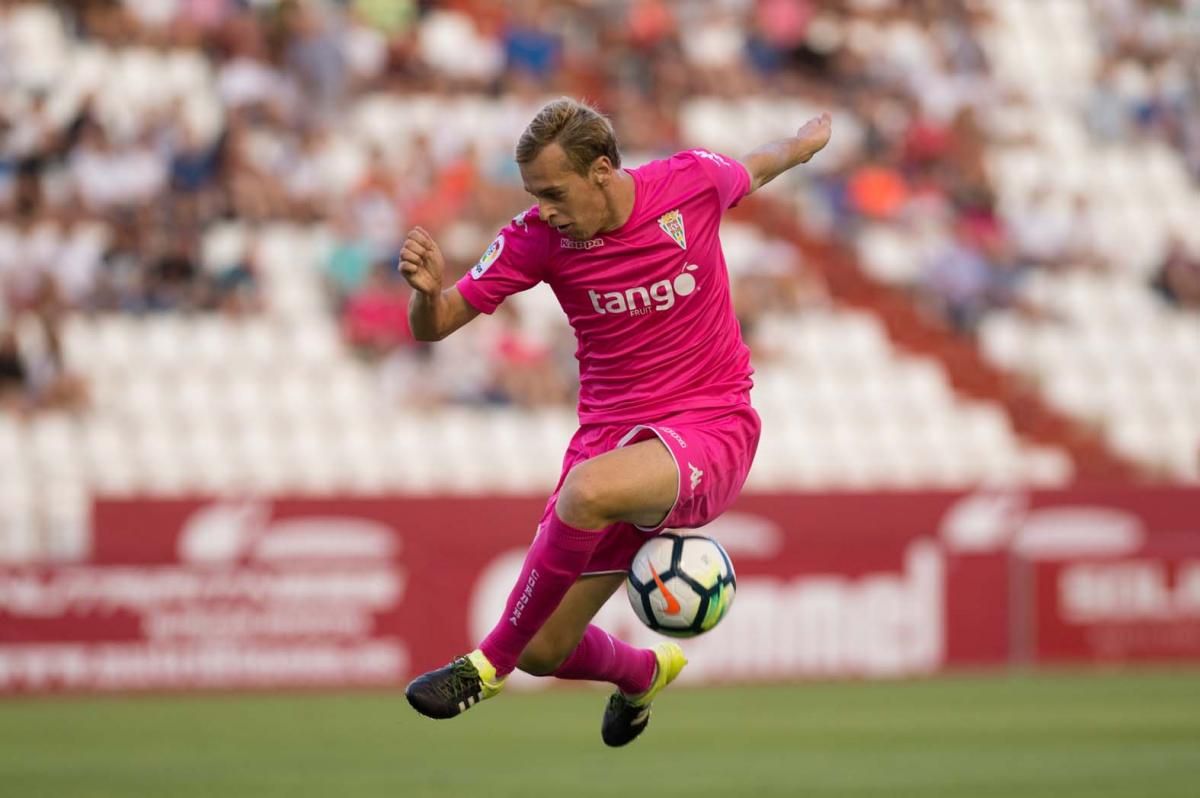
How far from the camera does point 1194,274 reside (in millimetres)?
21000

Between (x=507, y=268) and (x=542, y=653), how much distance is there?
149cm

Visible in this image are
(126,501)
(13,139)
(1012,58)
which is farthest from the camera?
(1012,58)

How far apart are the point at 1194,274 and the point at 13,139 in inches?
470

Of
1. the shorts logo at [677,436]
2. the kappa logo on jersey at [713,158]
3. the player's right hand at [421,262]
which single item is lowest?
the shorts logo at [677,436]

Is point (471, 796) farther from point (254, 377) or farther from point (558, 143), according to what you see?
point (254, 377)

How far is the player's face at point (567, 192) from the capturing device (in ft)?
23.5

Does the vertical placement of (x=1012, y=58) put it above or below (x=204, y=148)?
above

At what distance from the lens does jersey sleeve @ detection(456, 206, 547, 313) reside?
24.6 feet

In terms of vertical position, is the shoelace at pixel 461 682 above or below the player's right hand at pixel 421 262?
below

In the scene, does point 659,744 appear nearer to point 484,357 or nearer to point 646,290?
point 484,357

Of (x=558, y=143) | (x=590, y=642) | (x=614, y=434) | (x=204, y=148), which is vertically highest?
(x=204, y=148)

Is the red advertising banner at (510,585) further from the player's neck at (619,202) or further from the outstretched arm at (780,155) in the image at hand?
the player's neck at (619,202)

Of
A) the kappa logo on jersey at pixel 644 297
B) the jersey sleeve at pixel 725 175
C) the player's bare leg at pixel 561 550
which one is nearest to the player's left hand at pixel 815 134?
the jersey sleeve at pixel 725 175

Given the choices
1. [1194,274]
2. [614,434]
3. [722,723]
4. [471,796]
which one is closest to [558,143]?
[614,434]
